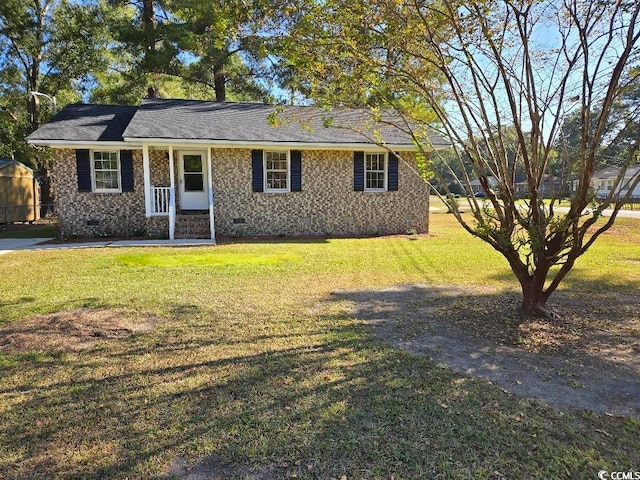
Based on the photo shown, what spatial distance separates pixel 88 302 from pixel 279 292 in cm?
264

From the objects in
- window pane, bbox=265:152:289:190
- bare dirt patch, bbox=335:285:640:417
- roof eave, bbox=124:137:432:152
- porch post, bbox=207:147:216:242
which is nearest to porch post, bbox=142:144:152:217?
roof eave, bbox=124:137:432:152

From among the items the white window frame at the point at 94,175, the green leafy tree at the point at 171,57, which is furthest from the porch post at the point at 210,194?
the green leafy tree at the point at 171,57

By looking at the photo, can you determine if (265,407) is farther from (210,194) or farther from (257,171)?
(257,171)

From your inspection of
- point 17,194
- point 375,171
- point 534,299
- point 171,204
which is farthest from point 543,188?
point 17,194

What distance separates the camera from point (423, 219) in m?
Result: 14.7

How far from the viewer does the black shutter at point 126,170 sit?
12773 mm

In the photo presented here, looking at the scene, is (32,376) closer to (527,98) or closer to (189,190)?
(527,98)

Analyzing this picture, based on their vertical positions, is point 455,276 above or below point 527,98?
below

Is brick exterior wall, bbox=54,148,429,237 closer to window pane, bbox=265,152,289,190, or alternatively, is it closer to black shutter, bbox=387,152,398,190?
black shutter, bbox=387,152,398,190

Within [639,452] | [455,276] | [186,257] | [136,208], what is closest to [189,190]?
[136,208]

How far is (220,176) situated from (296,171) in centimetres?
245

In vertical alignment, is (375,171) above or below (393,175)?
above

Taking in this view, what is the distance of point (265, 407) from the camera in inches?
120

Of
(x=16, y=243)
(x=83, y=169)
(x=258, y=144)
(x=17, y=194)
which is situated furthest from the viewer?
(x=17, y=194)
